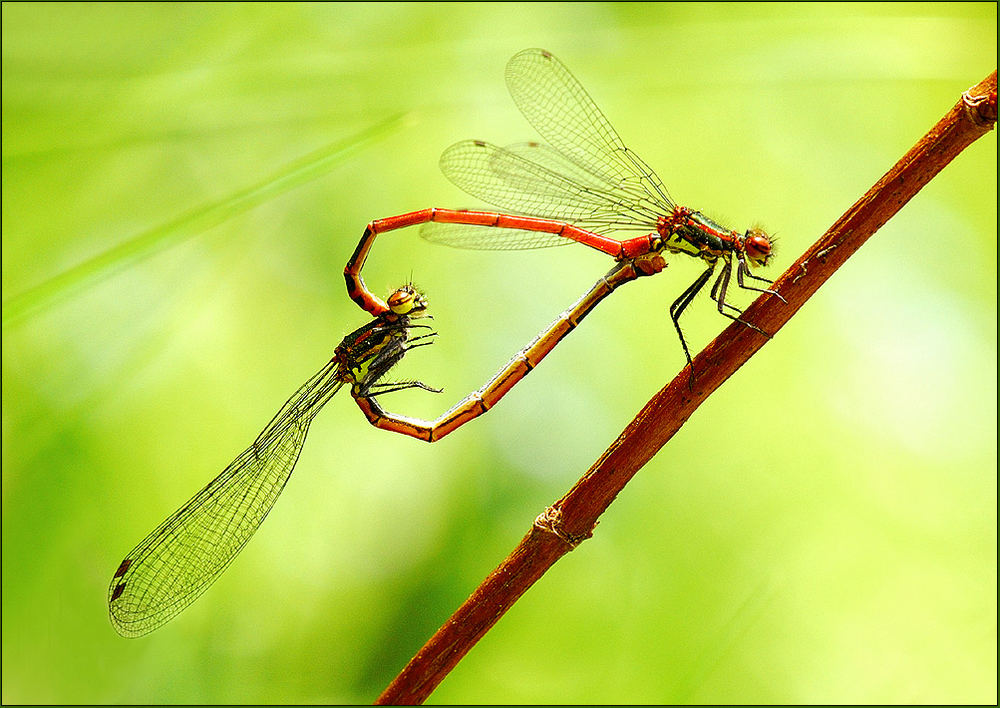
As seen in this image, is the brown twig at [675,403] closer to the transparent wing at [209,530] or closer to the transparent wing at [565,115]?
the transparent wing at [209,530]

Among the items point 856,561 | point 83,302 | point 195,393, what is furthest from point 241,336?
point 856,561

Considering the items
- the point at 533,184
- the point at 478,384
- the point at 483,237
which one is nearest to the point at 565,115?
the point at 533,184

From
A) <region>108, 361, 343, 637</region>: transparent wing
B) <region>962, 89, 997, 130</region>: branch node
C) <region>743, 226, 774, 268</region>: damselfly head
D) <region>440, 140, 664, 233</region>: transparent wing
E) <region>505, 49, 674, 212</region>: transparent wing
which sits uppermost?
<region>505, 49, 674, 212</region>: transparent wing

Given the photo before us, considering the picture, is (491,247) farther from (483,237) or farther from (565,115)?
(565,115)

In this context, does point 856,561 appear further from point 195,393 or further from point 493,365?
point 195,393

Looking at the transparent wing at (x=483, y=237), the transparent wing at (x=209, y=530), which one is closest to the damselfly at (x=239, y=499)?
the transparent wing at (x=209, y=530)

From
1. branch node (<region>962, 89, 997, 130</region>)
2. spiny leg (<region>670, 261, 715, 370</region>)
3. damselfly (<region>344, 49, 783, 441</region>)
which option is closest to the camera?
branch node (<region>962, 89, 997, 130</region>)

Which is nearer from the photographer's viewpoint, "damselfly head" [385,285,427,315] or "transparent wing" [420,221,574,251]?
"damselfly head" [385,285,427,315]

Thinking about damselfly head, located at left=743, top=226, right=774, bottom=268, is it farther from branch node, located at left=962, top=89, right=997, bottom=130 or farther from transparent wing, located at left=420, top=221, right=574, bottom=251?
branch node, located at left=962, top=89, right=997, bottom=130

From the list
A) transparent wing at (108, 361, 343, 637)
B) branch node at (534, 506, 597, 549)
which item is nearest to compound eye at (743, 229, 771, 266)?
branch node at (534, 506, 597, 549)
